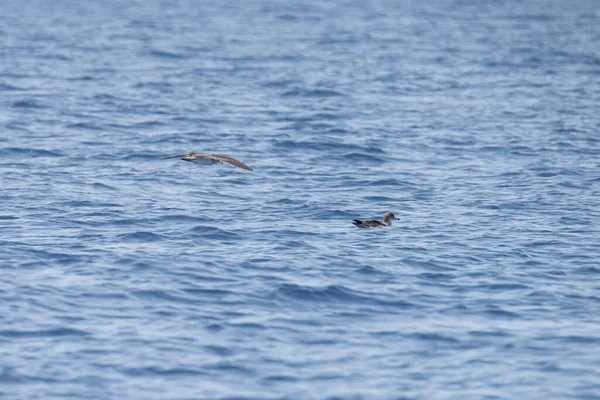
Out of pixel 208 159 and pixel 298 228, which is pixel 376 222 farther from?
pixel 208 159

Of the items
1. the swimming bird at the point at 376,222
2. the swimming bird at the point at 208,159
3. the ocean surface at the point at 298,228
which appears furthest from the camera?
the swimming bird at the point at 208,159

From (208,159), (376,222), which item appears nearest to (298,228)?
(376,222)

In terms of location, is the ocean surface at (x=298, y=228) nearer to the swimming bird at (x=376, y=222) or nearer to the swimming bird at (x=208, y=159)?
the swimming bird at (x=376, y=222)

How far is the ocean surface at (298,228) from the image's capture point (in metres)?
12.9

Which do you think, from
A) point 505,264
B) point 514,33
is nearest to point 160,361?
point 505,264

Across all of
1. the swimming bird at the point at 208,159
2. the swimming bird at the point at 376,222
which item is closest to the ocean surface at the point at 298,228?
the swimming bird at the point at 376,222

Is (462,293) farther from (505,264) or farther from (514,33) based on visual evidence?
(514,33)

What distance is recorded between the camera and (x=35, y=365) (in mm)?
12688

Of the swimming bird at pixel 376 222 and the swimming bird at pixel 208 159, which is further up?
the swimming bird at pixel 208 159

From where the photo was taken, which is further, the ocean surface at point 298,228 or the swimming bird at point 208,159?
the swimming bird at point 208,159

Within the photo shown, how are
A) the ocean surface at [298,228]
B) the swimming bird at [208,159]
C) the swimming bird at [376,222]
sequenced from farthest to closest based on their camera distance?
the swimming bird at [208,159], the swimming bird at [376,222], the ocean surface at [298,228]

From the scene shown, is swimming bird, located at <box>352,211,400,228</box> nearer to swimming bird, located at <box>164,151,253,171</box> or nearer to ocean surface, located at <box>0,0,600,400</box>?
ocean surface, located at <box>0,0,600,400</box>

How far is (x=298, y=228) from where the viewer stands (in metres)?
19.0

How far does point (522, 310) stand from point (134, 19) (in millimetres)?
45468
